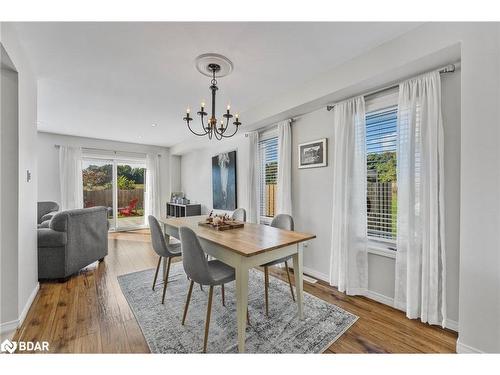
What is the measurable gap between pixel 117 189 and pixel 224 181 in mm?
3276

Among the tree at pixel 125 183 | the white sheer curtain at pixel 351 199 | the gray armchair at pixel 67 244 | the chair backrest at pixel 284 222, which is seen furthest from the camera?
the tree at pixel 125 183

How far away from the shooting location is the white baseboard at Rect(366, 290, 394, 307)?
2178 millimetres

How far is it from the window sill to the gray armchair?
12.0 feet

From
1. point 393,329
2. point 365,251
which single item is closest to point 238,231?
point 365,251

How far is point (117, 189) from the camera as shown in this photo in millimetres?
5957

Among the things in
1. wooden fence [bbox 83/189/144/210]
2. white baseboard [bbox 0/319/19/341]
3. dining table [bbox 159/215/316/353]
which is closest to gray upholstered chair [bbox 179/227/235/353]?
dining table [bbox 159/215/316/353]

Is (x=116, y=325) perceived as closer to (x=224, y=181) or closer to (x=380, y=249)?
(x=380, y=249)

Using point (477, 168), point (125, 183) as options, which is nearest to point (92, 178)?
point (125, 183)

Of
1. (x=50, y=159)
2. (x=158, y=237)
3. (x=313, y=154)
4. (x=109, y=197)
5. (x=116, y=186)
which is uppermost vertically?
(x=50, y=159)

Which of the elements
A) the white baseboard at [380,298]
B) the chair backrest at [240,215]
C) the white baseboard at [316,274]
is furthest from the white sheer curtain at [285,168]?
the white baseboard at [380,298]

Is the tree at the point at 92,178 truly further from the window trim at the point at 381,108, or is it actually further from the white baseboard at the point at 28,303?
the window trim at the point at 381,108

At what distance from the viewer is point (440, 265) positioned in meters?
1.80

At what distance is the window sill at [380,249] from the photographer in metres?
2.18
